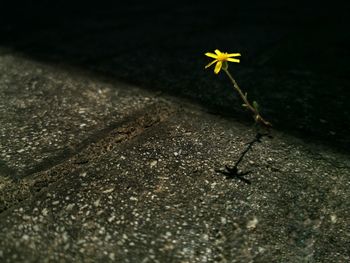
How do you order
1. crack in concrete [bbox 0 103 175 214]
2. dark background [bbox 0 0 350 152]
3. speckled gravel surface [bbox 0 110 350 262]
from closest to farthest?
speckled gravel surface [bbox 0 110 350 262], crack in concrete [bbox 0 103 175 214], dark background [bbox 0 0 350 152]

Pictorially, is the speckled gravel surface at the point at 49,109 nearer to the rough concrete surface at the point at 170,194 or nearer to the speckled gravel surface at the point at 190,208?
the rough concrete surface at the point at 170,194

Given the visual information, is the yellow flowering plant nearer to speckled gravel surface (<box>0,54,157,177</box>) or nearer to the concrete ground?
the concrete ground

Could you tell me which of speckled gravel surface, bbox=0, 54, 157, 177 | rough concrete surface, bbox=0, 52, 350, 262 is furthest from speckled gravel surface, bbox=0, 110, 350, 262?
speckled gravel surface, bbox=0, 54, 157, 177

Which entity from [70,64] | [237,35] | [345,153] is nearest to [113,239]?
[345,153]

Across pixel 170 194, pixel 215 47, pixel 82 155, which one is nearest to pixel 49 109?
pixel 82 155

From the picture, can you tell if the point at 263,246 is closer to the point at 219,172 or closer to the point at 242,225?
the point at 242,225

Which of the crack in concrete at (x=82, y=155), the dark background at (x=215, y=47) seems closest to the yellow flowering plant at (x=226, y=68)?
the dark background at (x=215, y=47)
